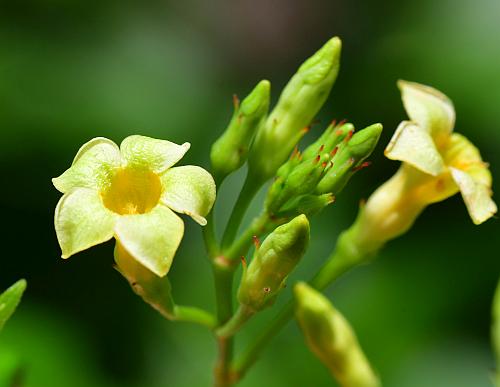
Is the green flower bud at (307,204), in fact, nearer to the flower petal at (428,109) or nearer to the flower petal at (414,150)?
the flower petal at (414,150)

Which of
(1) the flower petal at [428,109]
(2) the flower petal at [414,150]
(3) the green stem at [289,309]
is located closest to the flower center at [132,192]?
(3) the green stem at [289,309]

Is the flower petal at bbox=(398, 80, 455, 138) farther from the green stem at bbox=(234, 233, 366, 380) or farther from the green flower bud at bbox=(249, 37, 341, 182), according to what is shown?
the green stem at bbox=(234, 233, 366, 380)

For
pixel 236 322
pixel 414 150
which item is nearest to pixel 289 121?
pixel 414 150

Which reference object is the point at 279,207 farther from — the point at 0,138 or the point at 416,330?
the point at 0,138

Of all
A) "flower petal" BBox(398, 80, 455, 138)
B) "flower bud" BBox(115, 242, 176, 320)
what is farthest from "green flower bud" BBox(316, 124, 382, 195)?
"flower bud" BBox(115, 242, 176, 320)

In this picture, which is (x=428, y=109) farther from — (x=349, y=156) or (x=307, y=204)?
(x=307, y=204)

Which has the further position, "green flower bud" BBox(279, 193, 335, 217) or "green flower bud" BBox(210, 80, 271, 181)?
"green flower bud" BBox(210, 80, 271, 181)
